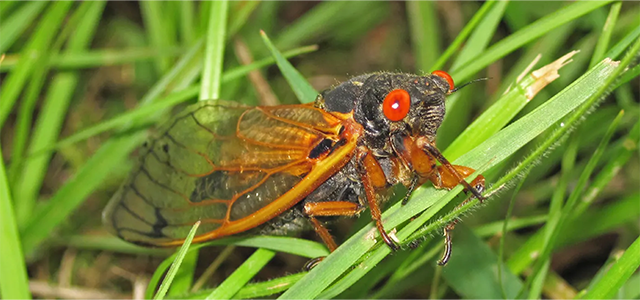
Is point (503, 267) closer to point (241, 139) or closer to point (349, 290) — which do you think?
point (349, 290)

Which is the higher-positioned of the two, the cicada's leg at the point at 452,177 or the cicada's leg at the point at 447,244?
the cicada's leg at the point at 452,177

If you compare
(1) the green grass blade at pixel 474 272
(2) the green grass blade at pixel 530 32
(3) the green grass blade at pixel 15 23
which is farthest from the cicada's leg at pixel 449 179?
(3) the green grass blade at pixel 15 23

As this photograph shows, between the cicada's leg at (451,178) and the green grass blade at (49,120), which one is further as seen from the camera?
the green grass blade at (49,120)

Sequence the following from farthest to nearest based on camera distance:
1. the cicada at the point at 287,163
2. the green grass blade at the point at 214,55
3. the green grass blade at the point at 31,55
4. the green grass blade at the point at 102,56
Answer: the green grass blade at the point at 102,56 < the green grass blade at the point at 31,55 < the green grass blade at the point at 214,55 < the cicada at the point at 287,163

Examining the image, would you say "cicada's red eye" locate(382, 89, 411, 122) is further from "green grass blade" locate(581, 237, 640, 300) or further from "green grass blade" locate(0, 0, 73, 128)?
"green grass blade" locate(0, 0, 73, 128)

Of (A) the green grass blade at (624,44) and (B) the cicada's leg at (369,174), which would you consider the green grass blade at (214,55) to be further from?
(A) the green grass blade at (624,44)

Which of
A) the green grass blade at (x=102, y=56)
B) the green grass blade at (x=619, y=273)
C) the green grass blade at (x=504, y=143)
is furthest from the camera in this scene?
the green grass blade at (x=102, y=56)

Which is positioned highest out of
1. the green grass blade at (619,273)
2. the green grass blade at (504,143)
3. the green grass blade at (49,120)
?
the green grass blade at (49,120)

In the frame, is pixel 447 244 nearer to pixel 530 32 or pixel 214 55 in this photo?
pixel 530 32
